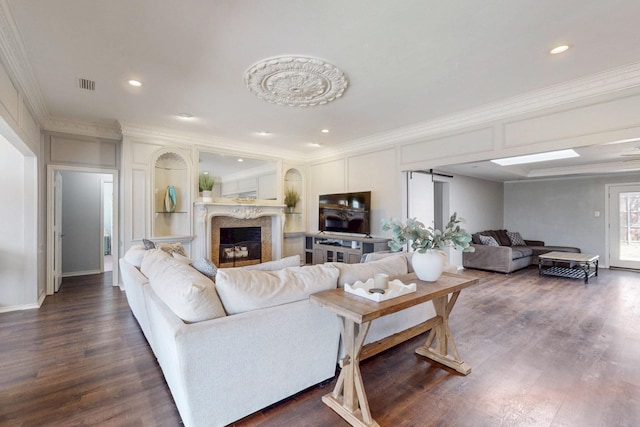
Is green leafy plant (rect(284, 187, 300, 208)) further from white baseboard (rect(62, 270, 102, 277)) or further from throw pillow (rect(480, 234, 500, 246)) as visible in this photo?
throw pillow (rect(480, 234, 500, 246))

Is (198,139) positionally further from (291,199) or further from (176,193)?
(291,199)

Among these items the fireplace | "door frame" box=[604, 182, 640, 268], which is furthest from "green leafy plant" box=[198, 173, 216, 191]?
"door frame" box=[604, 182, 640, 268]

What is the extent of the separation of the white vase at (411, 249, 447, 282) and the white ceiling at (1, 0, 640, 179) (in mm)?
1726

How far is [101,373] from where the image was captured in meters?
2.25

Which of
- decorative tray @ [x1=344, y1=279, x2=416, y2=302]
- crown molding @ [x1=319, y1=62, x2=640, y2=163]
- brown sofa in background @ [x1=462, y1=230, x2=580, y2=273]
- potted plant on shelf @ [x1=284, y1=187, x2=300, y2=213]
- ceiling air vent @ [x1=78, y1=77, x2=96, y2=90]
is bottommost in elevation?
brown sofa in background @ [x1=462, y1=230, x2=580, y2=273]

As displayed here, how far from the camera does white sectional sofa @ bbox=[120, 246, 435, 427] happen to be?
5.13ft

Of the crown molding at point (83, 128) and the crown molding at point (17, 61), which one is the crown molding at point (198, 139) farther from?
the crown molding at point (17, 61)

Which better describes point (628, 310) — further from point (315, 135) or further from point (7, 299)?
point (7, 299)

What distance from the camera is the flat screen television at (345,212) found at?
5.27 metres

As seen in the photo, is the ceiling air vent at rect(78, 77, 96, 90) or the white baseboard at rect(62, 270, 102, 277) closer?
the ceiling air vent at rect(78, 77, 96, 90)

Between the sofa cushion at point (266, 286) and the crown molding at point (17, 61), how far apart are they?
2394mm

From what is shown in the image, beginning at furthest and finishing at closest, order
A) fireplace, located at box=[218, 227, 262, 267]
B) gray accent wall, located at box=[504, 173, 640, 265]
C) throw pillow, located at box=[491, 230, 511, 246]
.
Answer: throw pillow, located at box=[491, 230, 511, 246], gray accent wall, located at box=[504, 173, 640, 265], fireplace, located at box=[218, 227, 262, 267]

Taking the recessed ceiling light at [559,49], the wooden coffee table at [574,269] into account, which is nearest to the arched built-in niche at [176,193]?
the recessed ceiling light at [559,49]

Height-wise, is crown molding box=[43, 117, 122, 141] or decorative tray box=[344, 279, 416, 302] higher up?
crown molding box=[43, 117, 122, 141]
